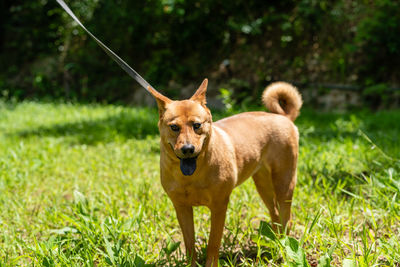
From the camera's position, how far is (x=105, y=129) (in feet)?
21.2

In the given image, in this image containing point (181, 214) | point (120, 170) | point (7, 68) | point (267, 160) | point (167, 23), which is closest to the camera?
point (181, 214)

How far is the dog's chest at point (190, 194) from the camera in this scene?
2.15 m

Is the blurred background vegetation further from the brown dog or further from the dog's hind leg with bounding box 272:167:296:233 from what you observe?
the dog's hind leg with bounding box 272:167:296:233

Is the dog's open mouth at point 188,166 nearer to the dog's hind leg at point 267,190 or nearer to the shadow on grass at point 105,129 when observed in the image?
the dog's hind leg at point 267,190

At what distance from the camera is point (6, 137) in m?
6.34

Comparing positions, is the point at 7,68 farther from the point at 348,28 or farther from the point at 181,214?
the point at 181,214

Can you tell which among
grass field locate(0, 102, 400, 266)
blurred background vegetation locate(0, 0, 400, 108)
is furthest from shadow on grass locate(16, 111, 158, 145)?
blurred background vegetation locate(0, 0, 400, 108)

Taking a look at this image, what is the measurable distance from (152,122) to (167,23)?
455 centimetres

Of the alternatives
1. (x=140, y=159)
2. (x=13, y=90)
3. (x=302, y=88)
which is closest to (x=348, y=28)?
(x=302, y=88)

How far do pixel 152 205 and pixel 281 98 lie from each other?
4.81 feet

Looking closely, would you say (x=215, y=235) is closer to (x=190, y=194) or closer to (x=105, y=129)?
(x=190, y=194)

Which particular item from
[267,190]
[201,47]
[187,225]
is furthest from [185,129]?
[201,47]

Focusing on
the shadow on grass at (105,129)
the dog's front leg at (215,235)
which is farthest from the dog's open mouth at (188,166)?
the shadow on grass at (105,129)

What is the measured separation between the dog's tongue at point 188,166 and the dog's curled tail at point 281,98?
119 cm
